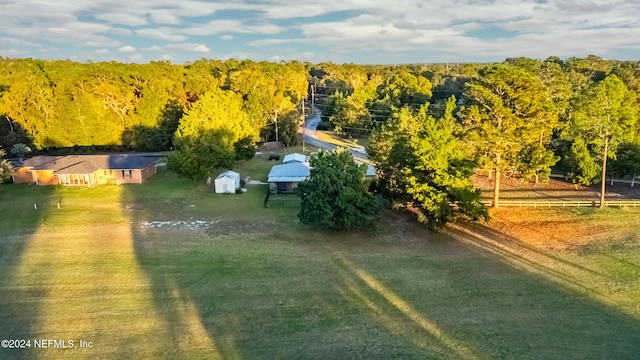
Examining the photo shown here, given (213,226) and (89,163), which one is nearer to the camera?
(213,226)

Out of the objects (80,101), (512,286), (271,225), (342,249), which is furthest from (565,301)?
(80,101)

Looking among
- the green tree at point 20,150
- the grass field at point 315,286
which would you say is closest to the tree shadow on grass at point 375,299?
the grass field at point 315,286

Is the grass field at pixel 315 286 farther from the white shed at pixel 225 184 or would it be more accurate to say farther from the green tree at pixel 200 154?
the green tree at pixel 200 154

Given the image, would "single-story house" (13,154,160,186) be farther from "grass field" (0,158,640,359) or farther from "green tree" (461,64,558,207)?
"green tree" (461,64,558,207)

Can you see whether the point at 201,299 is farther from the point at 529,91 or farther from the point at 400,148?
the point at 529,91

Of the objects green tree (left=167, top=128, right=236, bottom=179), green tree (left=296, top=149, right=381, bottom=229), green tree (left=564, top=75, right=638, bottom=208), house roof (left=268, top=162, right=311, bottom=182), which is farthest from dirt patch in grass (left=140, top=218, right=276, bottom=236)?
green tree (left=564, top=75, right=638, bottom=208)

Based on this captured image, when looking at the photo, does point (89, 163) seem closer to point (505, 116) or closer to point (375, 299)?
point (375, 299)

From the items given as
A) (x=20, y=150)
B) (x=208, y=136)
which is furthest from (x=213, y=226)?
(x=20, y=150)
